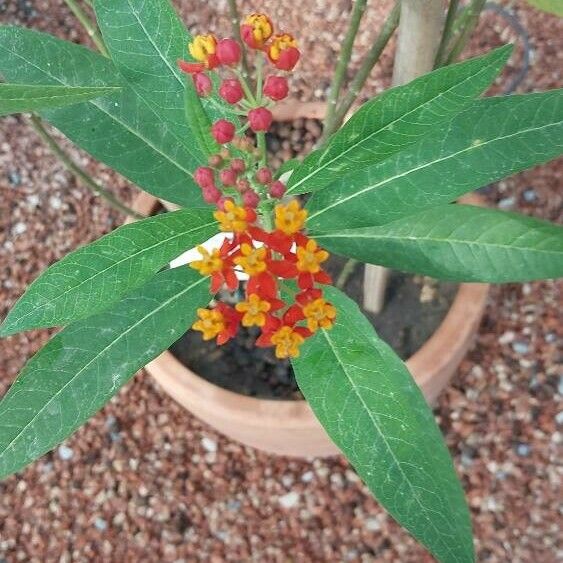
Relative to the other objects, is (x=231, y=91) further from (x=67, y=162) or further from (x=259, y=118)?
(x=67, y=162)

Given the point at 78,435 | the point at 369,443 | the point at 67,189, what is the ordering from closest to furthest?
the point at 369,443 → the point at 78,435 → the point at 67,189

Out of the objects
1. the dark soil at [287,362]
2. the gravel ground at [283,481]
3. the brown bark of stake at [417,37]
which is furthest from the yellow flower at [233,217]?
the gravel ground at [283,481]

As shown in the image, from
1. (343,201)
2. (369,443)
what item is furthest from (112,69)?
(369,443)

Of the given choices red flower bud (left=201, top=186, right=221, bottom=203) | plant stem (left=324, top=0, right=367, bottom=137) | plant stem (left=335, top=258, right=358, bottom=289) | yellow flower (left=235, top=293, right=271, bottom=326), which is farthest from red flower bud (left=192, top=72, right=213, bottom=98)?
plant stem (left=335, top=258, right=358, bottom=289)

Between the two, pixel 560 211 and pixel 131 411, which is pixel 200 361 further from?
pixel 560 211

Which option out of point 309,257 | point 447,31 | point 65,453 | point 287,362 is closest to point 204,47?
point 309,257

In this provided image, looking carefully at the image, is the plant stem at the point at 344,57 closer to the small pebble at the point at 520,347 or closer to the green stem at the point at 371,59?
the green stem at the point at 371,59
